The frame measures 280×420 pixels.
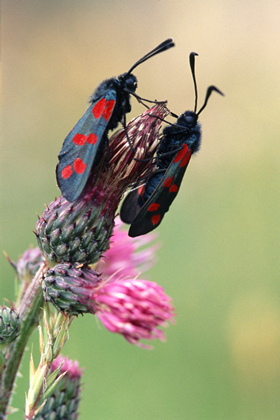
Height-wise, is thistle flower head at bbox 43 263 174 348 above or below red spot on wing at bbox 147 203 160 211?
below

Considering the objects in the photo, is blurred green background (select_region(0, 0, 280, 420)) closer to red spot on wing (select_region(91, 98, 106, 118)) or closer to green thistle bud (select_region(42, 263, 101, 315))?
green thistle bud (select_region(42, 263, 101, 315))

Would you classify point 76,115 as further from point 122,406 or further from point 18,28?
point 122,406

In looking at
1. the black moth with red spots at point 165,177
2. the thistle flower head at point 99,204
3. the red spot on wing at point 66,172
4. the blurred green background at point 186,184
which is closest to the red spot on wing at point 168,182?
the black moth with red spots at point 165,177

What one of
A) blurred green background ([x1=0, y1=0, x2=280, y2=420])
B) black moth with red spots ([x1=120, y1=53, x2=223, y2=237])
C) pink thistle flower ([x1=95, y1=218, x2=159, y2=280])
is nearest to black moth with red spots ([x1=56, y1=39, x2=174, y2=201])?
black moth with red spots ([x1=120, y1=53, x2=223, y2=237])

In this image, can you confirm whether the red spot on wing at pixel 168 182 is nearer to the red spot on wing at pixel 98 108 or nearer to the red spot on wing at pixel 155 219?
the red spot on wing at pixel 155 219

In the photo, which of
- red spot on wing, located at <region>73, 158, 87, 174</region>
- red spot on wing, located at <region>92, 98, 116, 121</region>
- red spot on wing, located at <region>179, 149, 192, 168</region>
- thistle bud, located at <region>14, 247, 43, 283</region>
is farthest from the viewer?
thistle bud, located at <region>14, 247, 43, 283</region>

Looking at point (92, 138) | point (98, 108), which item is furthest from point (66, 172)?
point (98, 108)

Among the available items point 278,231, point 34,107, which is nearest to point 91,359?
point 278,231
